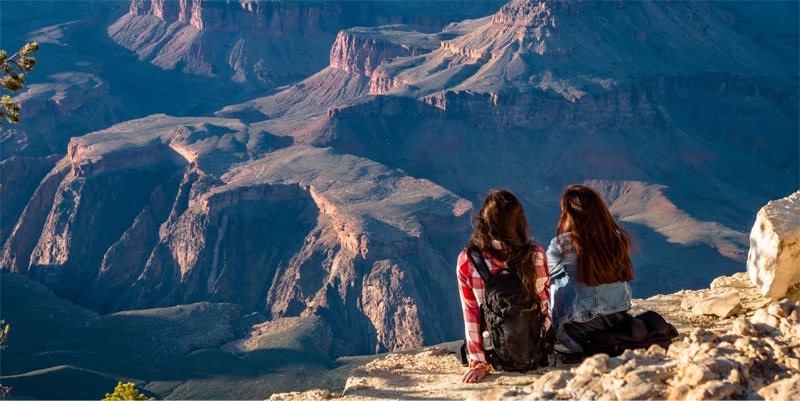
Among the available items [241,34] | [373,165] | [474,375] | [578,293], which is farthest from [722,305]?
[241,34]

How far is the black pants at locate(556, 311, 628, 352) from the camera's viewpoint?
27.5 feet

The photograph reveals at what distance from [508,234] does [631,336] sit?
7.42ft

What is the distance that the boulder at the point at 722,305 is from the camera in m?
11.5

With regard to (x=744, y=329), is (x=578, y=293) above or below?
above

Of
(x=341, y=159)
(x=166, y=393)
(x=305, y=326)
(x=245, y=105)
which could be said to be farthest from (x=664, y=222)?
(x=245, y=105)

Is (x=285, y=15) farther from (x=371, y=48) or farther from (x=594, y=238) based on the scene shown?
(x=594, y=238)

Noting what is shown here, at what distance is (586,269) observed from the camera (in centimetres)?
815

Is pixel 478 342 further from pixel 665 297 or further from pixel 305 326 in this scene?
pixel 305 326

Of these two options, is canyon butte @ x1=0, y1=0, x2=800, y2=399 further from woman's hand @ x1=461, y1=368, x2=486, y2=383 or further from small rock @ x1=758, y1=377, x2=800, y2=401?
small rock @ x1=758, y1=377, x2=800, y2=401

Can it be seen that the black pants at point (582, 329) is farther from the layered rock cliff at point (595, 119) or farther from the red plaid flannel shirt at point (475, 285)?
the layered rock cliff at point (595, 119)

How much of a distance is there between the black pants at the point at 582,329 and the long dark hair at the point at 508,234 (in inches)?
37.9

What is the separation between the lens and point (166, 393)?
97.0 ft

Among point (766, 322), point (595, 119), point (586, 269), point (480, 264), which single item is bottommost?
point (766, 322)

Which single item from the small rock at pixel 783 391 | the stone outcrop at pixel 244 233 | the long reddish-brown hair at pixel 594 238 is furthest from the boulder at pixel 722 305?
the stone outcrop at pixel 244 233
